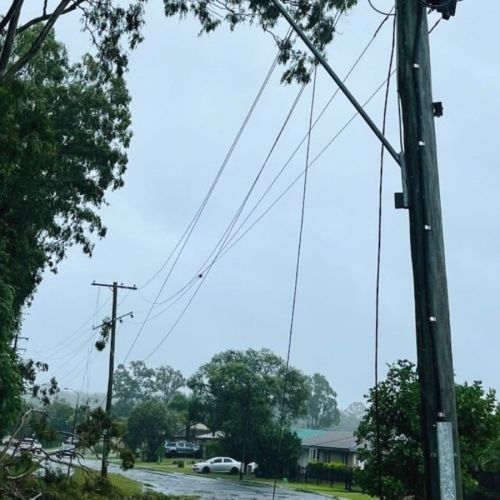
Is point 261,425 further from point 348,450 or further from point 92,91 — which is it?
point 92,91

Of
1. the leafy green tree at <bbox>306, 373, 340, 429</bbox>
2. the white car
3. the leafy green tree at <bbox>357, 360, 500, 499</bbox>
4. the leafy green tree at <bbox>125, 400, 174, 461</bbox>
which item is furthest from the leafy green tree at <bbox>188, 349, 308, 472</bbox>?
the leafy green tree at <bbox>306, 373, 340, 429</bbox>

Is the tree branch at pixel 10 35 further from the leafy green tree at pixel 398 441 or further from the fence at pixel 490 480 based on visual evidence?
the fence at pixel 490 480

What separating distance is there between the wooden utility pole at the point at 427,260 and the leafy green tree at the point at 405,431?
6.61 metres

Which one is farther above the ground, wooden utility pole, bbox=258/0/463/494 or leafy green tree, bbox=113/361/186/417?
leafy green tree, bbox=113/361/186/417

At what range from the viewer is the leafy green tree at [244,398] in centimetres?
5669

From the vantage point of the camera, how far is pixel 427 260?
568 centimetres

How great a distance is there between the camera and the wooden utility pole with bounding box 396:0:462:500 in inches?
212

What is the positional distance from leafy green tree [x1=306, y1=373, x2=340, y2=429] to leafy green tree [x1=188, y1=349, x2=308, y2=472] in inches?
3117

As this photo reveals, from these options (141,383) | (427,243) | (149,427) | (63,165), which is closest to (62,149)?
(63,165)

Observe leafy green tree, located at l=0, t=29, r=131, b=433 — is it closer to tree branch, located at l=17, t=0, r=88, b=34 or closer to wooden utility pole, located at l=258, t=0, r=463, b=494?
tree branch, located at l=17, t=0, r=88, b=34

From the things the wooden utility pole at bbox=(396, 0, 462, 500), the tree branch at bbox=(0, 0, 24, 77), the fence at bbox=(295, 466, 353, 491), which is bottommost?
the wooden utility pole at bbox=(396, 0, 462, 500)

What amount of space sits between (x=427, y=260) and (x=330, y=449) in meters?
57.0

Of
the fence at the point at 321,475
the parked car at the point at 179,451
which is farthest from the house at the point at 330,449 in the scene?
the parked car at the point at 179,451

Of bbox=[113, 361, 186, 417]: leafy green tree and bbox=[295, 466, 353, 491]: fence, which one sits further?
bbox=[113, 361, 186, 417]: leafy green tree
